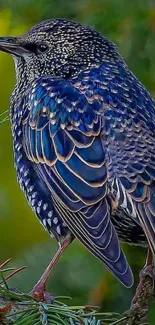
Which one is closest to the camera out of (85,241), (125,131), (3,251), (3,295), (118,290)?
(3,295)

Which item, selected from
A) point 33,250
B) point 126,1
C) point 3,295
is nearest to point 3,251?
point 33,250

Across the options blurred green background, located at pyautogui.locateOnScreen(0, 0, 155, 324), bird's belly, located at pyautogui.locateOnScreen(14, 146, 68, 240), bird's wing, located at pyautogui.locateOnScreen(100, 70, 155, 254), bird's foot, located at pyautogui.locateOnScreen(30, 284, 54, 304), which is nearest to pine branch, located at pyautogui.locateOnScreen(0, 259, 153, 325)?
bird's wing, located at pyautogui.locateOnScreen(100, 70, 155, 254)

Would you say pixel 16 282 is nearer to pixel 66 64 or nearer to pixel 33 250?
pixel 33 250

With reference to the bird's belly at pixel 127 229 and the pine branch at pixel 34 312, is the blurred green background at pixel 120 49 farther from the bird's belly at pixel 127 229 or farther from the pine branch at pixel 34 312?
the pine branch at pixel 34 312

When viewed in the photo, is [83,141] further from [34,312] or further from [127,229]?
[34,312]

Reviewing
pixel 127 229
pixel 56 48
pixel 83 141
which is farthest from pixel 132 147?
pixel 56 48
